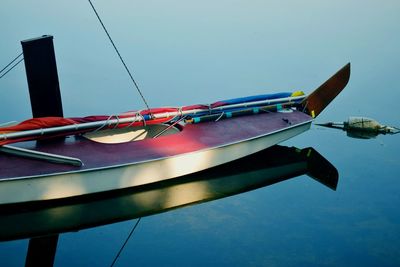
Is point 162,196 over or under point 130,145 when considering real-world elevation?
under

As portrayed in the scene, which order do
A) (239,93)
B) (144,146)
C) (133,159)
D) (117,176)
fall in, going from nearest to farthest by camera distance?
1. (117,176)
2. (133,159)
3. (144,146)
4. (239,93)

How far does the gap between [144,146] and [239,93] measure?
24.6 ft

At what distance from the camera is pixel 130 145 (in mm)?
8859

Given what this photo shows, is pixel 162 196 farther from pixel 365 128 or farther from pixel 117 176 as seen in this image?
pixel 365 128

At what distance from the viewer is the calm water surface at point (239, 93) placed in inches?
275

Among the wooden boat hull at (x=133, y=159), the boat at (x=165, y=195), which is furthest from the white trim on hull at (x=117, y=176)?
the boat at (x=165, y=195)

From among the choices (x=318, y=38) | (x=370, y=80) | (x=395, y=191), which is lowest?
(x=395, y=191)

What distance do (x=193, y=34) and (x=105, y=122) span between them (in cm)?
1438

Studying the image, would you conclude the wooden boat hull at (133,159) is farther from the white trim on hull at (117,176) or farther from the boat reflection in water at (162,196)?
the boat reflection in water at (162,196)

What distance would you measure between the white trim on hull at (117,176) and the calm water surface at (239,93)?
0.80m

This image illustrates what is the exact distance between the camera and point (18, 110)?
1351cm

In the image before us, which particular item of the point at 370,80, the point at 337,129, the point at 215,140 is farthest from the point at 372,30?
the point at 215,140

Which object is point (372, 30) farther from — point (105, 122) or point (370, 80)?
point (105, 122)

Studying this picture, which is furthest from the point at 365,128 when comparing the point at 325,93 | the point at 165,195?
the point at 165,195
